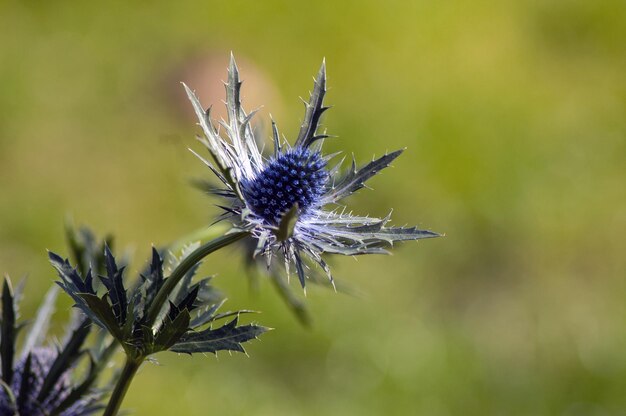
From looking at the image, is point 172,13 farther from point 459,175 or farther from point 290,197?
point 290,197

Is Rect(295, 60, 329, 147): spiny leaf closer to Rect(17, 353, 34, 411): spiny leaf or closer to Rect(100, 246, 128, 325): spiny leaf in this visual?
Rect(100, 246, 128, 325): spiny leaf

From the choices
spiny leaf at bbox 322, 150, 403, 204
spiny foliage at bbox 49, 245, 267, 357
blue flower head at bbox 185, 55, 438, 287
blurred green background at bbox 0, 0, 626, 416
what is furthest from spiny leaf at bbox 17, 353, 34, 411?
blurred green background at bbox 0, 0, 626, 416

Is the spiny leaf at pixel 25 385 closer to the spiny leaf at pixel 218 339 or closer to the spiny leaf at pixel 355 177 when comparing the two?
the spiny leaf at pixel 218 339

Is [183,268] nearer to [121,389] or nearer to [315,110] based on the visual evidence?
[121,389]

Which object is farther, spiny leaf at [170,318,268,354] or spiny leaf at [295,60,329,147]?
spiny leaf at [295,60,329,147]

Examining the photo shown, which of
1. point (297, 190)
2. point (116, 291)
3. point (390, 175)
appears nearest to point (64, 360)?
point (116, 291)
